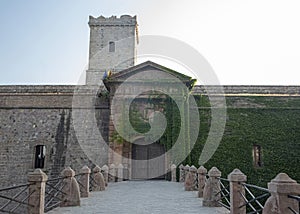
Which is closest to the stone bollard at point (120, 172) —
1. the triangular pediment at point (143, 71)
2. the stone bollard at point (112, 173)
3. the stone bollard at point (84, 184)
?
the stone bollard at point (112, 173)

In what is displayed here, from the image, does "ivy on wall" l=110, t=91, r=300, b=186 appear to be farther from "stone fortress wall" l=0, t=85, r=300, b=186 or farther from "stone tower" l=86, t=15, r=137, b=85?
"stone tower" l=86, t=15, r=137, b=85

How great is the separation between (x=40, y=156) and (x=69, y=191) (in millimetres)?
11158

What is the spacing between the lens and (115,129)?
17500 millimetres

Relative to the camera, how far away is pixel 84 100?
1895cm

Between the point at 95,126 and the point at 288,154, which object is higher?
the point at 95,126

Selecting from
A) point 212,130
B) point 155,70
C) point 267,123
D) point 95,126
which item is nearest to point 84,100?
point 95,126

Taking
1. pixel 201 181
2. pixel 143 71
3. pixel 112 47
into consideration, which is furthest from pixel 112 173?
pixel 112 47

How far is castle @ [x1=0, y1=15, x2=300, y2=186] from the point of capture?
57.2 ft

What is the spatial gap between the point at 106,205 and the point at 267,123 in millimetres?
13676

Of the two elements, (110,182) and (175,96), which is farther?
(175,96)

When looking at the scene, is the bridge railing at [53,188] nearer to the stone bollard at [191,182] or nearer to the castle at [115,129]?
the stone bollard at [191,182]

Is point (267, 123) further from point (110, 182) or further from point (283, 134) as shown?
point (110, 182)

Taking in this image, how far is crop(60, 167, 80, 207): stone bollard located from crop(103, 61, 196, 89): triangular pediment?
32.6 ft

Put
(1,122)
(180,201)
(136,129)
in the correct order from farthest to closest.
→ (1,122), (136,129), (180,201)
